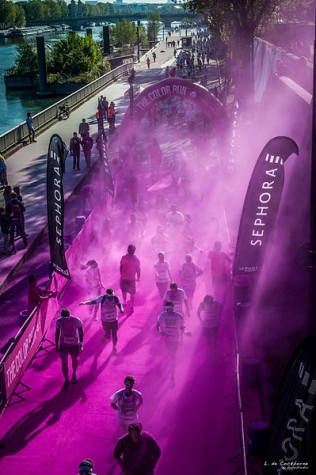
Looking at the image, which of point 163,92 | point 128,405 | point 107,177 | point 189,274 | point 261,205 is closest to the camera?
point 128,405

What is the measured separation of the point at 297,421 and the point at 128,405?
3.81 meters

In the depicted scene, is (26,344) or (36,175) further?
(36,175)

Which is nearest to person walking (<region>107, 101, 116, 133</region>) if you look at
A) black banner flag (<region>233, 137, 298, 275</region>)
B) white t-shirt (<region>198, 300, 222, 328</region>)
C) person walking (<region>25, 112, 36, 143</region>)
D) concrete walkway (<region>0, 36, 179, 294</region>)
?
concrete walkway (<region>0, 36, 179, 294</region>)

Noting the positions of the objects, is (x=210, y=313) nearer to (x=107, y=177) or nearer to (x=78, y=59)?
(x=107, y=177)

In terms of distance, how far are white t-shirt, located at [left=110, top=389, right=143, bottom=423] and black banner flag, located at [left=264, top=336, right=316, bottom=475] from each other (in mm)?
3068

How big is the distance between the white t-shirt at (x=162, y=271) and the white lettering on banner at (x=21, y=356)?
3319mm

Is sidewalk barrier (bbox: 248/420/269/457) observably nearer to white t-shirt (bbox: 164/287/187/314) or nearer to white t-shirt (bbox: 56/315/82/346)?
white t-shirt (bbox: 56/315/82/346)

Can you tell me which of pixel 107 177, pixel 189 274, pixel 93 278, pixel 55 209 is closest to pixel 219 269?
pixel 189 274

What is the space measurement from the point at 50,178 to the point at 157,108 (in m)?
28.7

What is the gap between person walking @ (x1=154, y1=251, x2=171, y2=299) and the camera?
14.6 metres

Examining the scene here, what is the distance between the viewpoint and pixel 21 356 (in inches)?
445

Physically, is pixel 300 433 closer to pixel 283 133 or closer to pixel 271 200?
pixel 271 200

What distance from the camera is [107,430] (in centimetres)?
1049

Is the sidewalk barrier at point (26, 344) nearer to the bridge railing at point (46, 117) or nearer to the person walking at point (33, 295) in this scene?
the person walking at point (33, 295)
